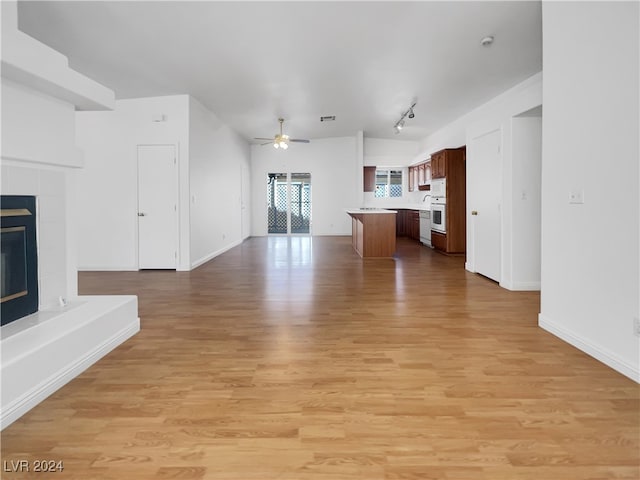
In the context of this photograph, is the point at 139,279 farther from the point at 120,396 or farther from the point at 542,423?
the point at 542,423

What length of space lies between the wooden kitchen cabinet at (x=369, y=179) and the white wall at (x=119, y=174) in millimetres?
6600

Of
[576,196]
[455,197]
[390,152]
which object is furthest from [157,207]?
[390,152]

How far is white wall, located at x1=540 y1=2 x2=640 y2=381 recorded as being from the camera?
2.27 metres

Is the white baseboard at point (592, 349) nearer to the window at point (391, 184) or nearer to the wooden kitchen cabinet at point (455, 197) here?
the wooden kitchen cabinet at point (455, 197)

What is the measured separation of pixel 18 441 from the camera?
1.65 metres

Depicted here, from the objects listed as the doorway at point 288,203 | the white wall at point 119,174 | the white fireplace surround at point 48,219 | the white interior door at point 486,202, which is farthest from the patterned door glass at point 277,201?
the white fireplace surround at point 48,219

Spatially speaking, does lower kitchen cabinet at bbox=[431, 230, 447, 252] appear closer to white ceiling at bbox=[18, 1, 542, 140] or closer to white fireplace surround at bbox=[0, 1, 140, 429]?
white ceiling at bbox=[18, 1, 542, 140]

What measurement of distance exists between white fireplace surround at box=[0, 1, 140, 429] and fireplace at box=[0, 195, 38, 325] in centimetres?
6

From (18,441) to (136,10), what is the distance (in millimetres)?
3503

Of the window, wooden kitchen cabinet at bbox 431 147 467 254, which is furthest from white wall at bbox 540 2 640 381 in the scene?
the window

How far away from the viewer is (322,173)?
11.7 metres

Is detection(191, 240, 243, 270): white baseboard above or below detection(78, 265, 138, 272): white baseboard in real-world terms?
above

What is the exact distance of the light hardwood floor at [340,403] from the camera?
1505 millimetres

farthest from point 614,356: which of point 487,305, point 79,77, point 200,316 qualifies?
point 79,77
